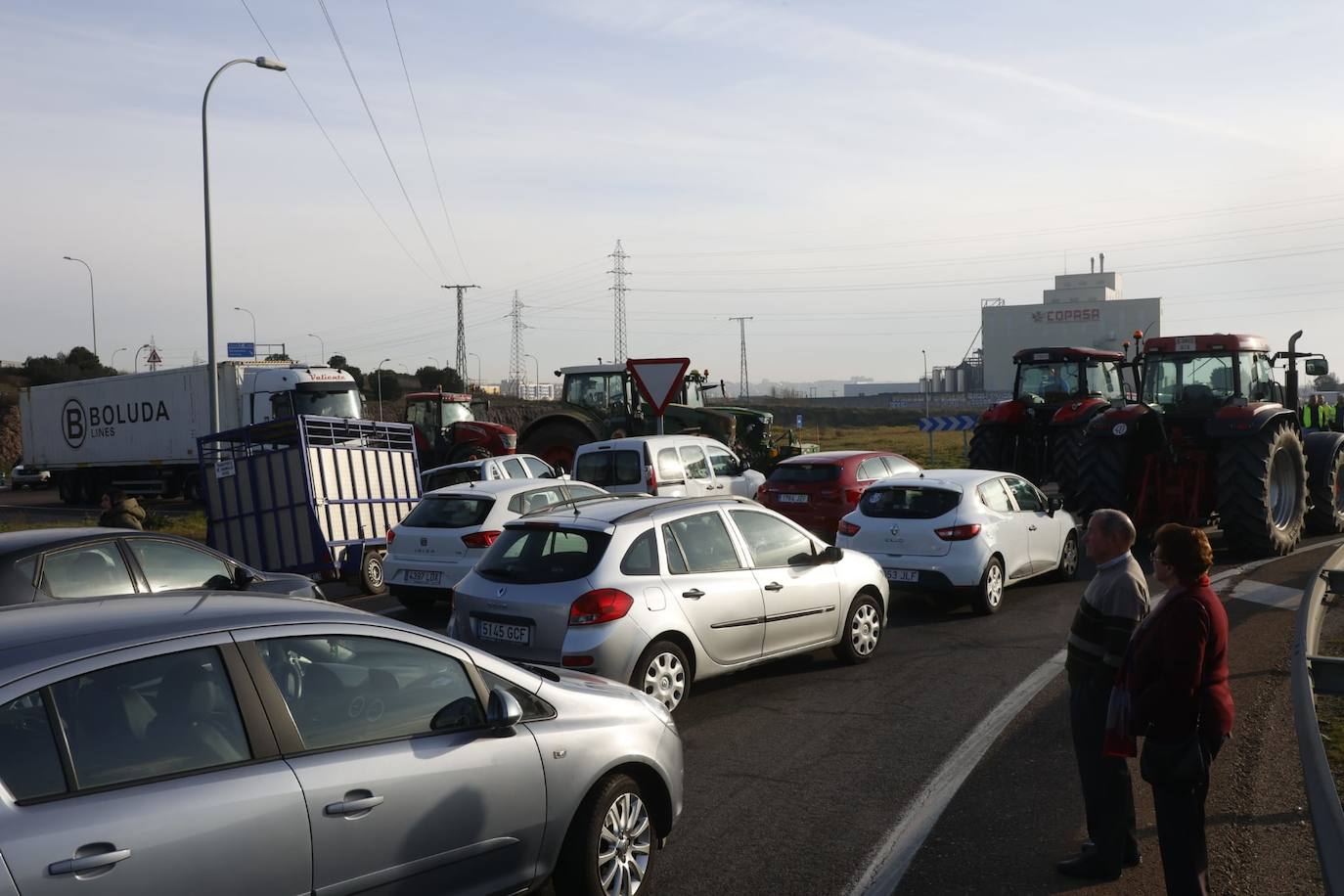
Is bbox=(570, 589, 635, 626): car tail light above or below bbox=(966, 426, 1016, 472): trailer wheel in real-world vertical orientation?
below

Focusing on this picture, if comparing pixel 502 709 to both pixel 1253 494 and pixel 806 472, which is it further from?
pixel 1253 494

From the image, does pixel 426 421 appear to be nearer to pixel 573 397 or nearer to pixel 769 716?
pixel 573 397

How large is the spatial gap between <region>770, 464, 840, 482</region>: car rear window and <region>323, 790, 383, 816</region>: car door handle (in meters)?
12.9

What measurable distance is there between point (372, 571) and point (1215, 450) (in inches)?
457

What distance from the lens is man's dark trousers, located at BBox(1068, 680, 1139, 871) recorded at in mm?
5184

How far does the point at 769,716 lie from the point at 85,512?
93.5 feet

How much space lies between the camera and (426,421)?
28.4m

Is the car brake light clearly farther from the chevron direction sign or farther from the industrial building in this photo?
the industrial building

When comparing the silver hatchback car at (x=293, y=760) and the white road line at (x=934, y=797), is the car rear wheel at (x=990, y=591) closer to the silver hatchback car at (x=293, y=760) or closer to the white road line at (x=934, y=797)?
the white road line at (x=934, y=797)

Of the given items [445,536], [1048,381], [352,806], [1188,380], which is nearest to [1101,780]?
[352,806]

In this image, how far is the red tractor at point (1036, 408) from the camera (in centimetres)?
1914

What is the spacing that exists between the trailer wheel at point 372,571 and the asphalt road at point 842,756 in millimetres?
6907

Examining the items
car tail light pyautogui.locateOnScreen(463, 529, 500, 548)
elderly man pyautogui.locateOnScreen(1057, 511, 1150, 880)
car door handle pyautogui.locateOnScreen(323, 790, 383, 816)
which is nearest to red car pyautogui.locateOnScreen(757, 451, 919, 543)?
car tail light pyautogui.locateOnScreen(463, 529, 500, 548)

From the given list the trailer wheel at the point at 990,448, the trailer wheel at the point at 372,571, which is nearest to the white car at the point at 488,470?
the trailer wheel at the point at 372,571
